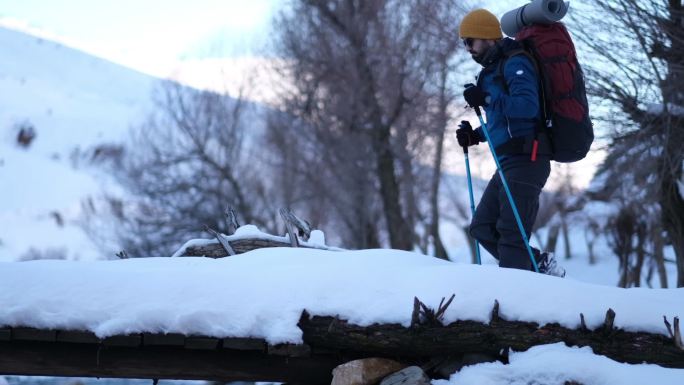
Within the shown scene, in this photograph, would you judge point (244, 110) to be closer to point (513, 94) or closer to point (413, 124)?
point (413, 124)

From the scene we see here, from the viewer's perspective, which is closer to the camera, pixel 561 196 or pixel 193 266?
pixel 193 266

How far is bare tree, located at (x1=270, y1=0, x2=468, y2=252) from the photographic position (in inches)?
760

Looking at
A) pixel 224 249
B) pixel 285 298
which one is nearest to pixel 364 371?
pixel 285 298

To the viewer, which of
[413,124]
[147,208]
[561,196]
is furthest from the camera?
[561,196]

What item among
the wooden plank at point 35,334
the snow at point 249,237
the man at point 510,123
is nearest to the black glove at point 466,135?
the man at point 510,123

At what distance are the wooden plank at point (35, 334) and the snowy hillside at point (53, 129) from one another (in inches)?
839

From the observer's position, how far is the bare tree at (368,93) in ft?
63.4

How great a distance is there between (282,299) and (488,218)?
5.37 ft

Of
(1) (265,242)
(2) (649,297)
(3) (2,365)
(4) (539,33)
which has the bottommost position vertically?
(3) (2,365)

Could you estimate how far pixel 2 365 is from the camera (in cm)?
453

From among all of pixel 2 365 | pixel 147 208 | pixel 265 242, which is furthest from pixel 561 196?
pixel 2 365

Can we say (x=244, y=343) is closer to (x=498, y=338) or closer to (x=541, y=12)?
(x=498, y=338)

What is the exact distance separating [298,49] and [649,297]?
17.4 metres

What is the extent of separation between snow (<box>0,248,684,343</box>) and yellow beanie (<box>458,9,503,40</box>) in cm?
149
